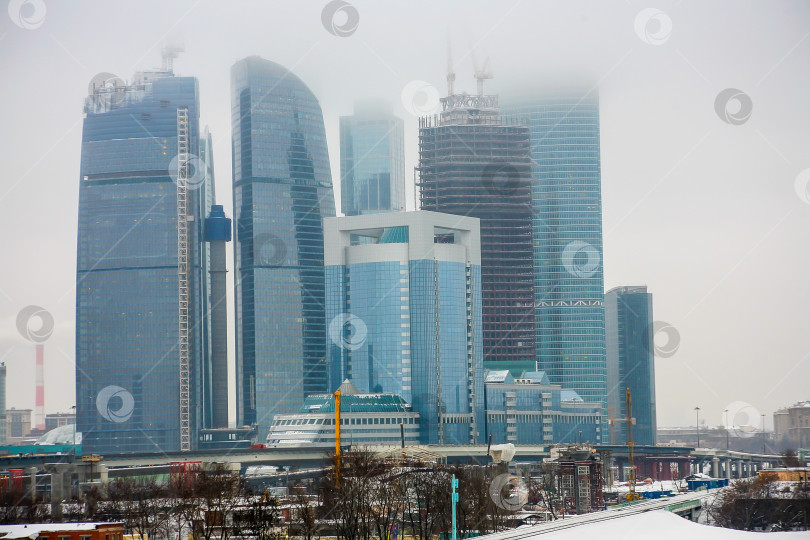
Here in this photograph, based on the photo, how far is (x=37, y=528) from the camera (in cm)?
6956

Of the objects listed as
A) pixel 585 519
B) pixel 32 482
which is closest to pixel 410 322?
pixel 32 482

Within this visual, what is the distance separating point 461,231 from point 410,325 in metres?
21.1

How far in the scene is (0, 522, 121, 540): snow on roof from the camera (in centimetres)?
6675

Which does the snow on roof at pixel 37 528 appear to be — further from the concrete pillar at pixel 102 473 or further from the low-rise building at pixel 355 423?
the low-rise building at pixel 355 423

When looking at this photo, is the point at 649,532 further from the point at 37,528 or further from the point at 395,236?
the point at 395,236

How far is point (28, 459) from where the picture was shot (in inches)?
5679

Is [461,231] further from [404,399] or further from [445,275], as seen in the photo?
[404,399]

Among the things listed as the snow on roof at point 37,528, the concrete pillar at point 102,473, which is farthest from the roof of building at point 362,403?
the snow on roof at point 37,528

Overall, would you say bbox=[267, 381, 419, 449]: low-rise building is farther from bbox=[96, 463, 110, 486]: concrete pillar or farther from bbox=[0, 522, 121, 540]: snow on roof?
bbox=[0, 522, 121, 540]: snow on roof

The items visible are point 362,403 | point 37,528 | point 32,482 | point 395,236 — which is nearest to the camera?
point 37,528

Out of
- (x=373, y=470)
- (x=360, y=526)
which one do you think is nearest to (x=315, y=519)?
(x=360, y=526)

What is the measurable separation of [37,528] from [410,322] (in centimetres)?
11197

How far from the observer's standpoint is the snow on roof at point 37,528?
6675 cm

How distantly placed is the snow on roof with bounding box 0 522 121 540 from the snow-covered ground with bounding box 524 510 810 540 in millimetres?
30067
